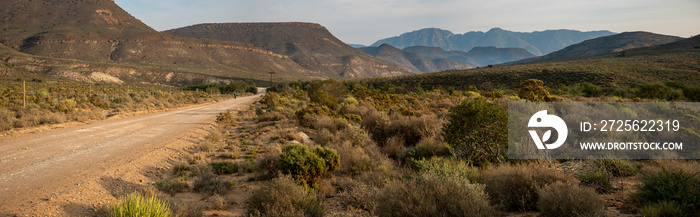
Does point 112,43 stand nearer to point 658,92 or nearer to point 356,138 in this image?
point 356,138

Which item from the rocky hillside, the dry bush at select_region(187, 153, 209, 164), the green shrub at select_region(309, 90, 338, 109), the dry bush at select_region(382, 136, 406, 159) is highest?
the rocky hillside

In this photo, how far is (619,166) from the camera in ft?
22.0

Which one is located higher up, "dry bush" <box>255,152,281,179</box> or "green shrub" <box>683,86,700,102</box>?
"green shrub" <box>683,86,700,102</box>

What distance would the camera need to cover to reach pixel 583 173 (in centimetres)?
611

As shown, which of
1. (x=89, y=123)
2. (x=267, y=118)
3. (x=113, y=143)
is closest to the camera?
(x=113, y=143)

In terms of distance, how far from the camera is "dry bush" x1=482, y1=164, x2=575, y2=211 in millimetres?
5039

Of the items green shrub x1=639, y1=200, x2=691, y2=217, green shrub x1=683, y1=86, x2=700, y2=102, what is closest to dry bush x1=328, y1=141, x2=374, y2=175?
green shrub x1=639, y1=200, x2=691, y2=217

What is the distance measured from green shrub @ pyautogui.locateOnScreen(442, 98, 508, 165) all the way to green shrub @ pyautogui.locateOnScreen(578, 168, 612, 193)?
1721 millimetres

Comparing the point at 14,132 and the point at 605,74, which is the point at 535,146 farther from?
the point at 605,74

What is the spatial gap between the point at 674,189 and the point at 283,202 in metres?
5.81

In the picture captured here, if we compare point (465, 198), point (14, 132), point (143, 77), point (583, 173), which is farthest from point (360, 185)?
point (143, 77)

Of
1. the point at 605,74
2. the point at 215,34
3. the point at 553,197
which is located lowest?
the point at 553,197

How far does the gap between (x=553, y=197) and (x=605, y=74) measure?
154 feet

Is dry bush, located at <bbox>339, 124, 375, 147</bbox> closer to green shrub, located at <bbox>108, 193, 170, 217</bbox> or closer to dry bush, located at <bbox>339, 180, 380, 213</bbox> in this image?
dry bush, located at <bbox>339, 180, 380, 213</bbox>
